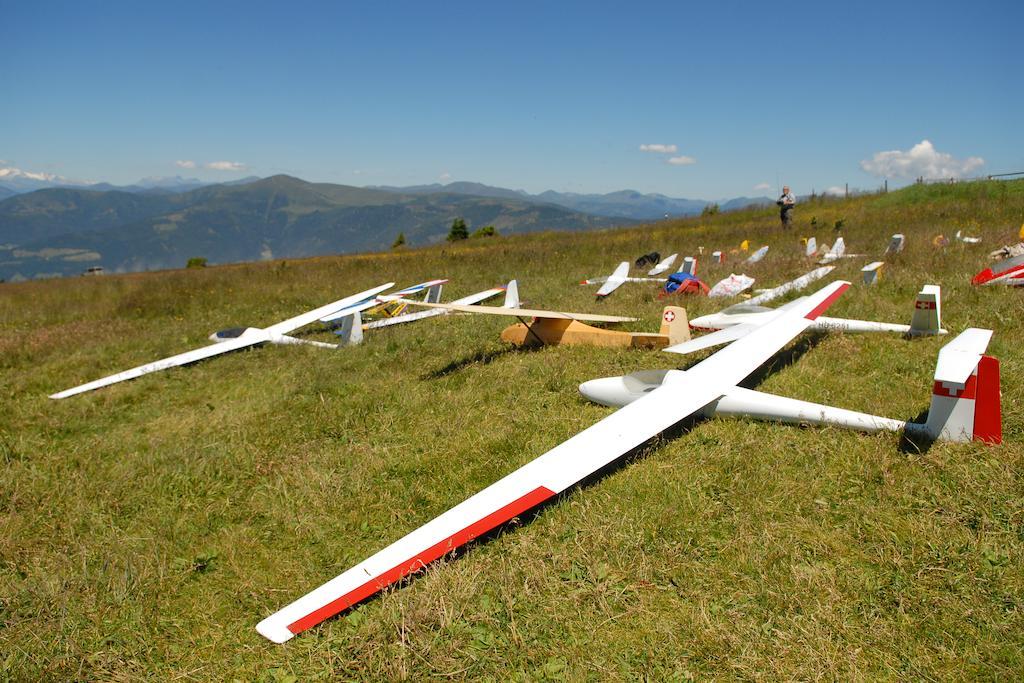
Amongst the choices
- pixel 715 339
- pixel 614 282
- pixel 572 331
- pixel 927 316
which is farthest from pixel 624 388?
pixel 614 282

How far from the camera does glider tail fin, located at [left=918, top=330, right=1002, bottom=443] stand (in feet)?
14.6

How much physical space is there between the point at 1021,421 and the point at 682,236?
72.9ft

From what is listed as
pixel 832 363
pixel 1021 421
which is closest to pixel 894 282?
pixel 832 363

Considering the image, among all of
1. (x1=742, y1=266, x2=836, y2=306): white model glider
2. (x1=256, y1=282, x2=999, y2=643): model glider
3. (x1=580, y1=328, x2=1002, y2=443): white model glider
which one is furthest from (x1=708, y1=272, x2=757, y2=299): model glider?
(x1=580, y1=328, x2=1002, y2=443): white model glider

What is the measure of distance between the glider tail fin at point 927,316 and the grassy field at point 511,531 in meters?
0.34

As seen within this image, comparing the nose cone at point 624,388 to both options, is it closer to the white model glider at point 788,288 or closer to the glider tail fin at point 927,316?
the glider tail fin at point 927,316

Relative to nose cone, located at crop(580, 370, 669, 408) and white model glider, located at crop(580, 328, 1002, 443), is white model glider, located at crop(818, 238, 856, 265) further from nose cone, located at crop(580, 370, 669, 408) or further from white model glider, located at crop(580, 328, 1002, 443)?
white model glider, located at crop(580, 328, 1002, 443)

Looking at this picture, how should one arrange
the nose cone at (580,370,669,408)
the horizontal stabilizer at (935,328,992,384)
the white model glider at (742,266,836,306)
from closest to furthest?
the horizontal stabilizer at (935,328,992,384) → the nose cone at (580,370,669,408) → the white model glider at (742,266,836,306)

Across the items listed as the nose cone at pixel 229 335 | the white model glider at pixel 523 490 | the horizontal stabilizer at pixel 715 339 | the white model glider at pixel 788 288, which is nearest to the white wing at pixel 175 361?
the nose cone at pixel 229 335

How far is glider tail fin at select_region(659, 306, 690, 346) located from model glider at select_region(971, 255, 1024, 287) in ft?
19.1

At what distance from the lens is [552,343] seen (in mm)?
9656

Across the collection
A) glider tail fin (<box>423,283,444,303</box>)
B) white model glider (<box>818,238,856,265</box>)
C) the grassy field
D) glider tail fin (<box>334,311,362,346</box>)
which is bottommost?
the grassy field

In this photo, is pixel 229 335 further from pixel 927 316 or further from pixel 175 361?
pixel 927 316

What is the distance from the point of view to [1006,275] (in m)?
9.68
